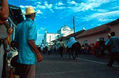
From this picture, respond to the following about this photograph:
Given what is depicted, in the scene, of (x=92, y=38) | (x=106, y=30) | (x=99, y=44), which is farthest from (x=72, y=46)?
(x=92, y=38)

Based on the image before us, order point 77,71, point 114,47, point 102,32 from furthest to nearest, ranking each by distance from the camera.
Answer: point 102,32 → point 114,47 → point 77,71

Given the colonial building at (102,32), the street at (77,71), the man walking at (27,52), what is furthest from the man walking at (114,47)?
the colonial building at (102,32)

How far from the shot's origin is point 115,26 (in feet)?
87.8

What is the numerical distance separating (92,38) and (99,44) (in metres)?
13.8

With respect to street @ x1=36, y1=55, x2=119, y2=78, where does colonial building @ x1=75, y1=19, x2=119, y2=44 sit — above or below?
above

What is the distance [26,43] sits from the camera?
10.9 feet

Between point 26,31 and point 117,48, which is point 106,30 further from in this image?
point 26,31

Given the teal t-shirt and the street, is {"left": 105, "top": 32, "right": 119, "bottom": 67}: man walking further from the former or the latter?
the teal t-shirt

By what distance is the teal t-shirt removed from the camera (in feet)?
10.7

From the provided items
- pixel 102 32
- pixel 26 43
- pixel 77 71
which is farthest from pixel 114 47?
pixel 102 32

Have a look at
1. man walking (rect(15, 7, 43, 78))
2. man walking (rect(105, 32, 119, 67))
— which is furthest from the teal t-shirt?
man walking (rect(105, 32, 119, 67))

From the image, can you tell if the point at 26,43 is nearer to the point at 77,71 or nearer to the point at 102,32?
the point at 77,71

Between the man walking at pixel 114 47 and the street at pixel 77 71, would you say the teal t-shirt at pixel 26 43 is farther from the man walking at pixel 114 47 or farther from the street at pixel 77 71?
the man walking at pixel 114 47

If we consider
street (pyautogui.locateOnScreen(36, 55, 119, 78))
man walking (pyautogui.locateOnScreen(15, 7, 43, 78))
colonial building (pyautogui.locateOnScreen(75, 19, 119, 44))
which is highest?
colonial building (pyautogui.locateOnScreen(75, 19, 119, 44))
